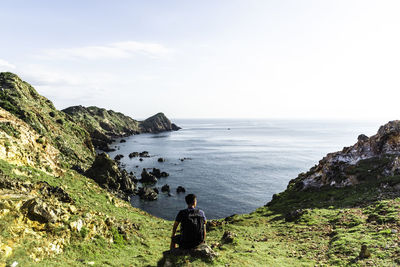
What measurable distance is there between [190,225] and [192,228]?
250 mm

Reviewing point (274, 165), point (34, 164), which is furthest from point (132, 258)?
point (274, 165)

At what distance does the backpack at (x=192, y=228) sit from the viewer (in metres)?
11.3

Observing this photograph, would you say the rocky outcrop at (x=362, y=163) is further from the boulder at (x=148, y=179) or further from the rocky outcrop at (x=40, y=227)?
the boulder at (x=148, y=179)

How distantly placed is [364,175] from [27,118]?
249 feet

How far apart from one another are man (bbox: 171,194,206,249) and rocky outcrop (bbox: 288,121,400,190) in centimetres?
3702

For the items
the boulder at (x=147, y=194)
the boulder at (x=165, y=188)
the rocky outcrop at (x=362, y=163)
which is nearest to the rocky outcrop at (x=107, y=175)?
the boulder at (x=147, y=194)

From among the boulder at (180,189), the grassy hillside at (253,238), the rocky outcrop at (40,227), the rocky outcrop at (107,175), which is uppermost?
the rocky outcrop at (40,227)

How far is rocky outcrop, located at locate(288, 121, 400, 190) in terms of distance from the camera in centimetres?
3794

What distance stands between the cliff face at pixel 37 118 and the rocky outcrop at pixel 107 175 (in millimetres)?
5627

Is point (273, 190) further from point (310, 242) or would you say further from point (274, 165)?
point (310, 242)

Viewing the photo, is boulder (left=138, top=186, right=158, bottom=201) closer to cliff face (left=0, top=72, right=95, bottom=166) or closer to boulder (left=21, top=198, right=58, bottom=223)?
cliff face (left=0, top=72, right=95, bottom=166)

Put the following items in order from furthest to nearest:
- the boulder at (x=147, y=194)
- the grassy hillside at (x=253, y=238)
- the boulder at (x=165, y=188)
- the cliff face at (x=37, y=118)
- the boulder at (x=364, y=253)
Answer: the boulder at (x=165, y=188)
the boulder at (x=147, y=194)
the cliff face at (x=37, y=118)
the boulder at (x=364, y=253)
the grassy hillside at (x=253, y=238)

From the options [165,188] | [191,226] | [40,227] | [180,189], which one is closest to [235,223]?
[191,226]

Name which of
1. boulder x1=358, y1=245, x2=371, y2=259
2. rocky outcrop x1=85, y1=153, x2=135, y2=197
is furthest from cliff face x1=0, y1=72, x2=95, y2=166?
boulder x1=358, y1=245, x2=371, y2=259
